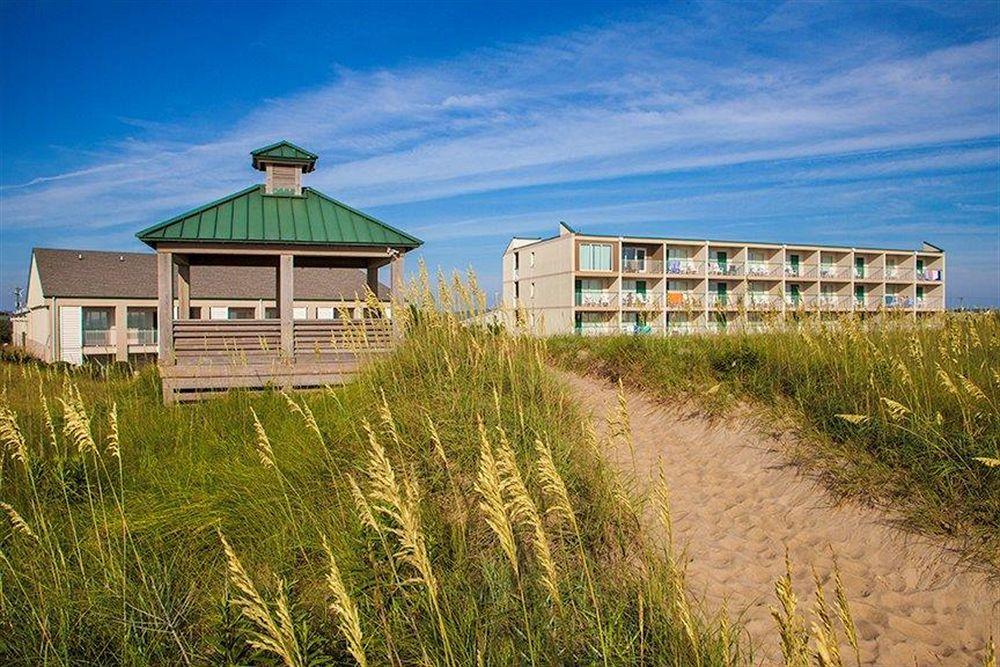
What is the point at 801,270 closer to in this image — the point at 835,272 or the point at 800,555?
the point at 835,272

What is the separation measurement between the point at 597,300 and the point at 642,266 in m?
5.25

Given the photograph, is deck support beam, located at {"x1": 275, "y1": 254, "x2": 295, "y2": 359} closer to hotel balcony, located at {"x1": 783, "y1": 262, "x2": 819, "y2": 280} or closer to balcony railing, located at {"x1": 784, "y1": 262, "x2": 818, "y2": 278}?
hotel balcony, located at {"x1": 783, "y1": 262, "x2": 819, "y2": 280}

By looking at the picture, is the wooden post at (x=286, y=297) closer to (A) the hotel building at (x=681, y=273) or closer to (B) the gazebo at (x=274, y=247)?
(B) the gazebo at (x=274, y=247)

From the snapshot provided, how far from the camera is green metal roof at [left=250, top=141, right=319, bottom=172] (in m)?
15.2

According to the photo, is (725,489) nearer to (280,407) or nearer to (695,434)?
(695,434)

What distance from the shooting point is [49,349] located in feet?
118

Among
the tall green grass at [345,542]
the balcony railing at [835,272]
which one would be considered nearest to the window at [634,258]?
the balcony railing at [835,272]

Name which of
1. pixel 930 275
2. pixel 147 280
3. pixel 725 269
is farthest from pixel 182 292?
pixel 930 275

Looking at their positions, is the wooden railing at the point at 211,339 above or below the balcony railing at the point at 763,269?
below

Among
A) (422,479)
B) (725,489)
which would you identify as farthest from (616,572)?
(725,489)

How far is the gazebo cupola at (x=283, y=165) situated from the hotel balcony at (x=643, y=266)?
113 ft

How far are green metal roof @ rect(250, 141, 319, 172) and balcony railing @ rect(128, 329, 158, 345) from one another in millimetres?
30782

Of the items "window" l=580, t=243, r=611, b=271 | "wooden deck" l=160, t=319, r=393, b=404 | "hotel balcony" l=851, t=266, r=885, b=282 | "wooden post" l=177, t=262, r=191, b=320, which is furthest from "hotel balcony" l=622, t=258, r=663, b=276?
"wooden deck" l=160, t=319, r=393, b=404

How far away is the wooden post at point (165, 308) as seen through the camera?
12.9m
